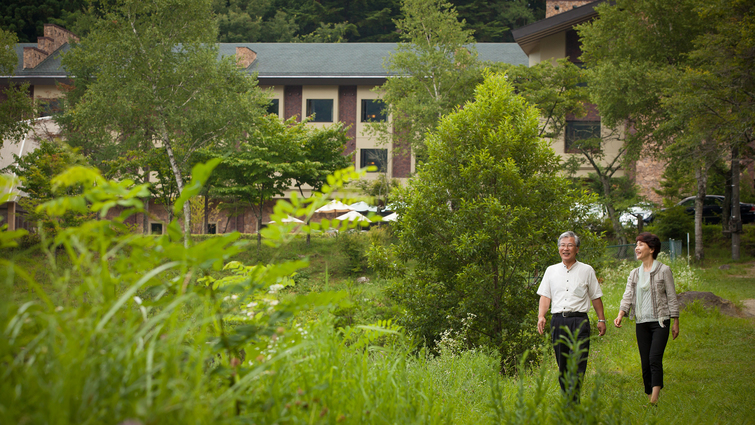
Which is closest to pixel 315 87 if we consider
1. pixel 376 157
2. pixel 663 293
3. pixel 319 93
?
pixel 319 93

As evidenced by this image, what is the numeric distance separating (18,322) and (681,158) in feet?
75.1

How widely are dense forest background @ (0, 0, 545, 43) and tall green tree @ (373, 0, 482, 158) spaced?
28.4 meters

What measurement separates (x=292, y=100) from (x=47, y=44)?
23.4 m

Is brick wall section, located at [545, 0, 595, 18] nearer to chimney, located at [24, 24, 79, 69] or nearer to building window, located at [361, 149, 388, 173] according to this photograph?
building window, located at [361, 149, 388, 173]

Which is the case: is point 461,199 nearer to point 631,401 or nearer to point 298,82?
point 631,401

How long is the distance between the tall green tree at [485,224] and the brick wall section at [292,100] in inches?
1486

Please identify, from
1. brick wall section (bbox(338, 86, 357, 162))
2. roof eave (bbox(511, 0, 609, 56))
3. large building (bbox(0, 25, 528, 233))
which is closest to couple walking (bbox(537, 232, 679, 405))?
roof eave (bbox(511, 0, 609, 56))

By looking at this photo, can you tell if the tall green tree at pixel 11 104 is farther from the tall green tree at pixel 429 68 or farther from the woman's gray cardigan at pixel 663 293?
the woman's gray cardigan at pixel 663 293

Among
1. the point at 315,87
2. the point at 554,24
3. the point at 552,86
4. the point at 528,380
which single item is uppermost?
the point at 554,24

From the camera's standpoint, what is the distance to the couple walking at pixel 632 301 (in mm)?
5738

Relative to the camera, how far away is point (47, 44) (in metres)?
48.1

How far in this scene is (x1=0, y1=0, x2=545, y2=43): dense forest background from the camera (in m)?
55.1

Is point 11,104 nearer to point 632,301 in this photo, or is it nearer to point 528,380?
point 528,380

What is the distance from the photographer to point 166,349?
1.69 meters
